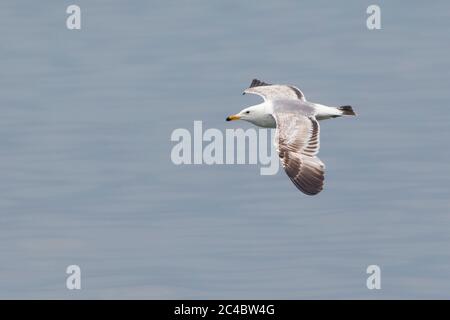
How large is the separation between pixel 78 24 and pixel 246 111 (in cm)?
608

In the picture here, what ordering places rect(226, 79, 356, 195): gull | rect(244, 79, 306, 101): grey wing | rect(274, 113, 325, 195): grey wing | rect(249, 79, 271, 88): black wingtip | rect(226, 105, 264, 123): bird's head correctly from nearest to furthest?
rect(274, 113, 325, 195): grey wing < rect(226, 79, 356, 195): gull < rect(226, 105, 264, 123): bird's head < rect(244, 79, 306, 101): grey wing < rect(249, 79, 271, 88): black wingtip

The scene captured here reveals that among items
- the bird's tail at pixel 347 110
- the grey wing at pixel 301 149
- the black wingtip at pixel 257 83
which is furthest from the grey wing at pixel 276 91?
the grey wing at pixel 301 149

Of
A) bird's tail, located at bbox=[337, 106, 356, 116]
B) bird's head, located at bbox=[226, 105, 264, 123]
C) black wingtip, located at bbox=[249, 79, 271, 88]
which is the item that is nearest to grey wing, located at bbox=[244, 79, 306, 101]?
black wingtip, located at bbox=[249, 79, 271, 88]

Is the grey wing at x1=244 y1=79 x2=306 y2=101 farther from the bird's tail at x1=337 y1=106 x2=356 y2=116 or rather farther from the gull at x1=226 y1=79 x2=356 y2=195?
the bird's tail at x1=337 y1=106 x2=356 y2=116

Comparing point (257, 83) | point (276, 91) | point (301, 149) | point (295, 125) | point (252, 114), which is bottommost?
point (301, 149)

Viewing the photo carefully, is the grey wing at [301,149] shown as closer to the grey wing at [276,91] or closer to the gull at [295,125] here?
the gull at [295,125]

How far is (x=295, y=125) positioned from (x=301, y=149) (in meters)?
1.12

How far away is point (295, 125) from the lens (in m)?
35.3

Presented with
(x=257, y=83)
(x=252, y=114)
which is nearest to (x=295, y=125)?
Answer: (x=252, y=114)

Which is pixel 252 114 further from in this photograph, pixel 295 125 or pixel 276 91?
pixel 276 91

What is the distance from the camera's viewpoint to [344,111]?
37.1 metres

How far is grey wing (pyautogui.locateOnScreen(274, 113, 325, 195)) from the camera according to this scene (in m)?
32.9

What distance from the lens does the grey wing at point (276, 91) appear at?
38.7 meters
